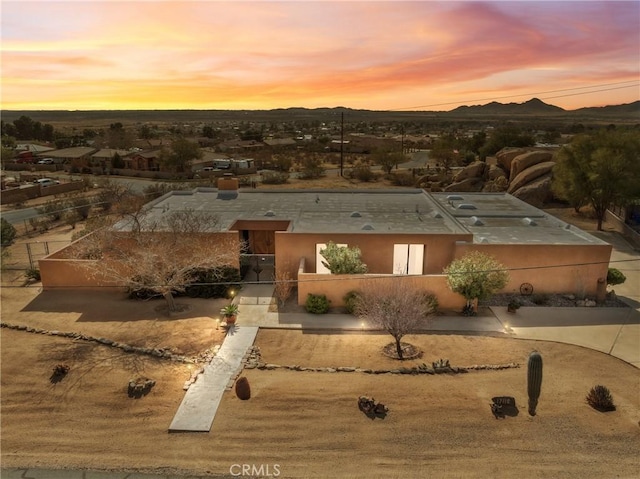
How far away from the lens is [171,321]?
752 inches

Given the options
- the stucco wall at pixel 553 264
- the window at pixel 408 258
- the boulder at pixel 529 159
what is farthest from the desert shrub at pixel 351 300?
the boulder at pixel 529 159

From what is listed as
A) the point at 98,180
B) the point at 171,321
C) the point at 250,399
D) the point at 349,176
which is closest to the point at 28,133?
the point at 98,180

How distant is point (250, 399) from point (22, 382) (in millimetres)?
7279

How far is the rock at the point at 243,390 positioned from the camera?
Answer: 13.5 metres

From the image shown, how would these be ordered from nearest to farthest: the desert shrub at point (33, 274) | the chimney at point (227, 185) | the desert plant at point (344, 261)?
the desert plant at point (344, 261), the desert shrub at point (33, 274), the chimney at point (227, 185)

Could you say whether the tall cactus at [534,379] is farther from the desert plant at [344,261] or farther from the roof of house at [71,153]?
the roof of house at [71,153]

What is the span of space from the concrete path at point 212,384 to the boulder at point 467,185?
116 ft

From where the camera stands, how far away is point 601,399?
Answer: 13148 millimetres

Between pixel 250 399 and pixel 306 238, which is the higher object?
pixel 306 238

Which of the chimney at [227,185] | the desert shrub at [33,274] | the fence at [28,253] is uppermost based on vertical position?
the chimney at [227,185]

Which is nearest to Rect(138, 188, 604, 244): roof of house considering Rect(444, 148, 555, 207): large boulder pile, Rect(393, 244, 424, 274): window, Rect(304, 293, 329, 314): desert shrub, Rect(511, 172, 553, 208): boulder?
Rect(393, 244, 424, 274): window

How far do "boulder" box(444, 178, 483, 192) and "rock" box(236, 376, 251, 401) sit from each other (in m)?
39.2

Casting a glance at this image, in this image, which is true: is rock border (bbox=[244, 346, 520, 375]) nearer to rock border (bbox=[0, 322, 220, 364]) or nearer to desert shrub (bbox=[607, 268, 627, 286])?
rock border (bbox=[0, 322, 220, 364])

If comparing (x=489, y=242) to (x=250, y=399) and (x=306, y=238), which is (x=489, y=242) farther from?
(x=250, y=399)
